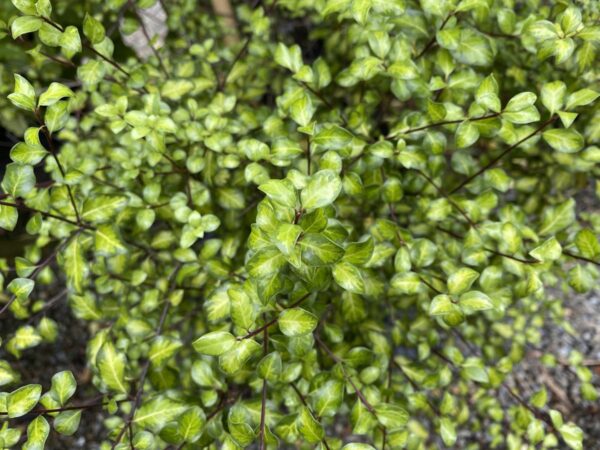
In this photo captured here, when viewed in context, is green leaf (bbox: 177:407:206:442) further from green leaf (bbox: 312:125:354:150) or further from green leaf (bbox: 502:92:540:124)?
green leaf (bbox: 502:92:540:124)

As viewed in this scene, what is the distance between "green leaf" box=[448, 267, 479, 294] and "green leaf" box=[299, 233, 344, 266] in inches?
15.6

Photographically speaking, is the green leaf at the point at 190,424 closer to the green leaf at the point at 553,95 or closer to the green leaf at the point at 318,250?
the green leaf at the point at 318,250

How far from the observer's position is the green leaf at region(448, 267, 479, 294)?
1104mm

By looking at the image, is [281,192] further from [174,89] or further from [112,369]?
[174,89]

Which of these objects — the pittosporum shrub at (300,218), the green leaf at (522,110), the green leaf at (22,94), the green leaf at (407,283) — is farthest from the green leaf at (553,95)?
the green leaf at (22,94)

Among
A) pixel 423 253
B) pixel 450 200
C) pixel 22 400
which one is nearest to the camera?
pixel 22 400

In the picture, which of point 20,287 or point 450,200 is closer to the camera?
point 20,287

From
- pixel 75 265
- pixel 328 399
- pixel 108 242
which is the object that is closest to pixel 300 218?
pixel 328 399

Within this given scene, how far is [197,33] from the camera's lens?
2221mm

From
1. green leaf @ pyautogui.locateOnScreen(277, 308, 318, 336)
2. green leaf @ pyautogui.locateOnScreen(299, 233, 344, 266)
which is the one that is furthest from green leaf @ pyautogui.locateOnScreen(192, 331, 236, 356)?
green leaf @ pyautogui.locateOnScreen(299, 233, 344, 266)

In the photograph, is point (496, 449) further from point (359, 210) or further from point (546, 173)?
point (359, 210)

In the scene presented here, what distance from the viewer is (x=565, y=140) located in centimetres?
117

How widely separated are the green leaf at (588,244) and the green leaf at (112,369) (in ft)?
3.89

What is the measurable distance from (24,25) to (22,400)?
2.68 feet
